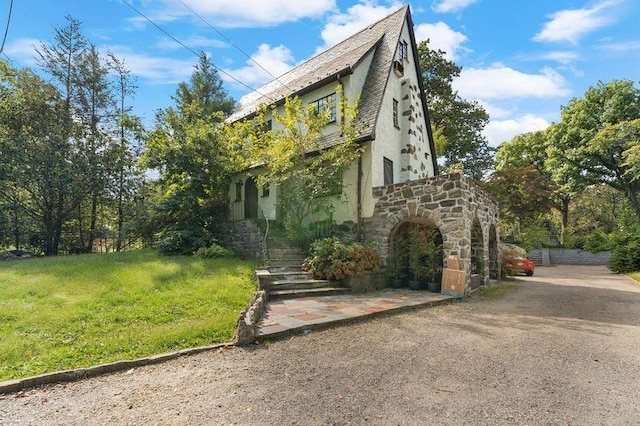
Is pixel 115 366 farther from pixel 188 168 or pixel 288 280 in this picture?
pixel 188 168

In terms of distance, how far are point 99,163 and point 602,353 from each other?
54.7ft

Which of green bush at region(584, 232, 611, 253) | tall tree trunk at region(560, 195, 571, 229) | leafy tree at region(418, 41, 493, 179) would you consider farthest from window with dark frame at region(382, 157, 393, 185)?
tall tree trunk at region(560, 195, 571, 229)

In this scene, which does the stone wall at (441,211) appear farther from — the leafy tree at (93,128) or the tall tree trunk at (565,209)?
the tall tree trunk at (565,209)

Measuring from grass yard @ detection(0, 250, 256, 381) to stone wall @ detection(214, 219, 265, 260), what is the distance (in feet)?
8.72

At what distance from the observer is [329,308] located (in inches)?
243

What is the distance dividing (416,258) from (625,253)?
1377 centimetres

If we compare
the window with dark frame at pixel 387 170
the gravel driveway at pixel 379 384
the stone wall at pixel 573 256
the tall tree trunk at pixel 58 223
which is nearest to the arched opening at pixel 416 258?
the window with dark frame at pixel 387 170

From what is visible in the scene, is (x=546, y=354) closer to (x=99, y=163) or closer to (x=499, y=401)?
(x=499, y=401)

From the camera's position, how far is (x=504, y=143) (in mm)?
31984

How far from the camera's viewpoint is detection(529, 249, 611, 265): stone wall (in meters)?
22.3

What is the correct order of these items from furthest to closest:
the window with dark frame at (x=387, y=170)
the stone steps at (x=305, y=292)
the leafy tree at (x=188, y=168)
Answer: the leafy tree at (x=188, y=168)
the window with dark frame at (x=387, y=170)
the stone steps at (x=305, y=292)

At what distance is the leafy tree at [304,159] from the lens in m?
9.91

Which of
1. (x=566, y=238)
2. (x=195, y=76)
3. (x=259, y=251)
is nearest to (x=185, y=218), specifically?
(x=259, y=251)

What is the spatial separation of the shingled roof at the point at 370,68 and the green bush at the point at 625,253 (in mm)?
14900
